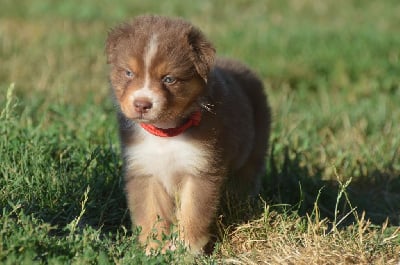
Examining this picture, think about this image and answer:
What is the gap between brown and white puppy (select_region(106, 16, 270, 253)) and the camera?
4.58m

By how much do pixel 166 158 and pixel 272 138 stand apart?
2454 millimetres

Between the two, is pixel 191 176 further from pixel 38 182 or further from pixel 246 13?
pixel 246 13

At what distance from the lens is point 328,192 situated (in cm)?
624

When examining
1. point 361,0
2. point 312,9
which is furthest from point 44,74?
point 361,0

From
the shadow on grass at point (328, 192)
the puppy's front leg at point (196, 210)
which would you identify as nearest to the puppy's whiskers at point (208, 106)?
the puppy's front leg at point (196, 210)

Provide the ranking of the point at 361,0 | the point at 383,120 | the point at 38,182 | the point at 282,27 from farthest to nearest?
the point at 361,0
the point at 282,27
the point at 383,120
the point at 38,182

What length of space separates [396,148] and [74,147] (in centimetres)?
308

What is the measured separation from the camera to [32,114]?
24.5 ft

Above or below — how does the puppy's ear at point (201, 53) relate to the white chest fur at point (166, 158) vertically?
above

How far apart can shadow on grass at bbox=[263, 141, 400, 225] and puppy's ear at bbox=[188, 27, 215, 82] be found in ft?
4.90

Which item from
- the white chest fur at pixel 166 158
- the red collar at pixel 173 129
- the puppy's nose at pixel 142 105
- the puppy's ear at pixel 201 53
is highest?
the puppy's ear at pixel 201 53

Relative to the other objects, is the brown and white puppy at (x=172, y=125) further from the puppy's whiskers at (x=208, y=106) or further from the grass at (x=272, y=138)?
the grass at (x=272, y=138)

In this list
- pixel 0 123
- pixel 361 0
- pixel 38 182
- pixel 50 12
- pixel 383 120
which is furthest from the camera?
pixel 361 0

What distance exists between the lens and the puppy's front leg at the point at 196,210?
4953mm
